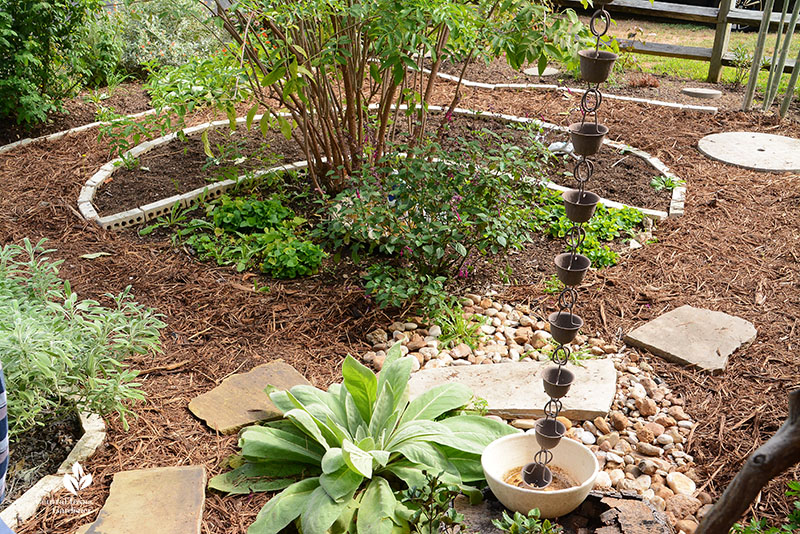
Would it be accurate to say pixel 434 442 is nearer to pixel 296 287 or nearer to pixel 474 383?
pixel 474 383

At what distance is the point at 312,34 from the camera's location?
169 inches

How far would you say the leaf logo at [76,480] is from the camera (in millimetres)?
2518

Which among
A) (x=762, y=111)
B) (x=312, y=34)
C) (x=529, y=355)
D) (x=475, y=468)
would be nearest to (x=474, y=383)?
(x=529, y=355)

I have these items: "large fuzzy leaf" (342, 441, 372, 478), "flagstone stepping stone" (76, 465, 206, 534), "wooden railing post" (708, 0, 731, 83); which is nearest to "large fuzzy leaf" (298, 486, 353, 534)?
"large fuzzy leaf" (342, 441, 372, 478)

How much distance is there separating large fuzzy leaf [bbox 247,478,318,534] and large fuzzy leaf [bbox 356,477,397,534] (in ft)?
0.54

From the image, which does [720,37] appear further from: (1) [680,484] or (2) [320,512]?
(2) [320,512]

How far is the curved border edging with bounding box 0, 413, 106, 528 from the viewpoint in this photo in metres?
2.37

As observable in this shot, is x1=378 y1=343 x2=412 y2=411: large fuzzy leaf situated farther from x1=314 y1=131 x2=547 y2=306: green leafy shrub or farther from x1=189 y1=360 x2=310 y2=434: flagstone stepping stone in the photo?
x1=314 y1=131 x2=547 y2=306: green leafy shrub

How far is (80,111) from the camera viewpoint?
6398 millimetres

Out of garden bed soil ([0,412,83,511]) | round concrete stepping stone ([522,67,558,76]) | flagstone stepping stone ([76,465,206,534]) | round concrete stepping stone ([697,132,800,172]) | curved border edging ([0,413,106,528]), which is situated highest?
round concrete stepping stone ([522,67,558,76])

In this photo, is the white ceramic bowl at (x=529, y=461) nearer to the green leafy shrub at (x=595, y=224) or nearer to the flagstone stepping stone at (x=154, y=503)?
the flagstone stepping stone at (x=154, y=503)

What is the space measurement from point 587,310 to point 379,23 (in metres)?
1.86

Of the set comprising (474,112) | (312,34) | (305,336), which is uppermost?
(312,34)

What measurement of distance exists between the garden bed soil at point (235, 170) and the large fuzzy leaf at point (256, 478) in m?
2.62
